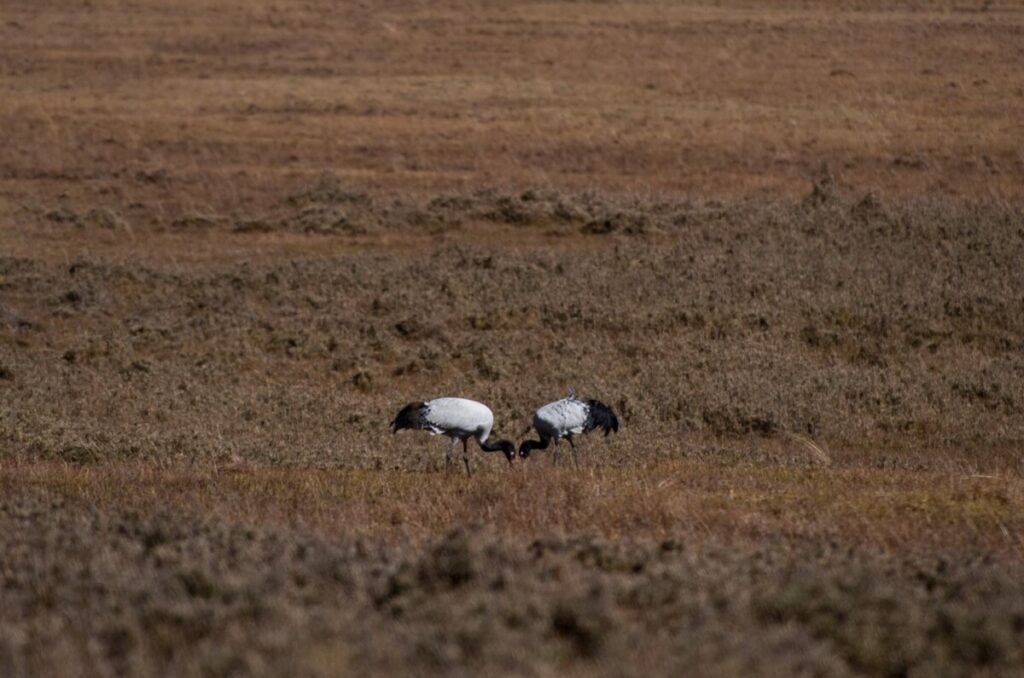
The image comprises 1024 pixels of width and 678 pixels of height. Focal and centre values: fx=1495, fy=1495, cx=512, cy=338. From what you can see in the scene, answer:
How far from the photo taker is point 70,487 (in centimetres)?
1159

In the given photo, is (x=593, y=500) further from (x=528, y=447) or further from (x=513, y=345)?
(x=513, y=345)

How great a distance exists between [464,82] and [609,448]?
31480 mm

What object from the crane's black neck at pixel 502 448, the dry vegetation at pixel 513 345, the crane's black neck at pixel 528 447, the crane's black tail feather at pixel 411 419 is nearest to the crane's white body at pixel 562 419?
the crane's black neck at pixel 528 447

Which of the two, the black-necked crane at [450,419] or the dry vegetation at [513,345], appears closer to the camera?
the dry vegetation at [513,345]

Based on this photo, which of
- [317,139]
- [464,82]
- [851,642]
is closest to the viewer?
[851,642]

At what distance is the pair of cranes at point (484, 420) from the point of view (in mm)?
12969

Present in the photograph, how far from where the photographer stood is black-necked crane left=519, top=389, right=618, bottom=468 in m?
13.2

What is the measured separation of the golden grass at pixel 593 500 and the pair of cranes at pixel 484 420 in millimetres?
448

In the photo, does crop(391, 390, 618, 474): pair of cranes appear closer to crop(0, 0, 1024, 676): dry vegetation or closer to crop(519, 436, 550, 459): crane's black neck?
crop(519, 436, 550, 459): crane's black neck

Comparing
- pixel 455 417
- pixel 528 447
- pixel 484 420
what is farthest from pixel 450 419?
pixel 528 447

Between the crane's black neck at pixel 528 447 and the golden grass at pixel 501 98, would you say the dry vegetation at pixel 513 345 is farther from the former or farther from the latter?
the crane's black neck at pixel 528 447

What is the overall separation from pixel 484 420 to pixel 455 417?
0.30 meters

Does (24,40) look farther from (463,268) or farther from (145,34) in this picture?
(463,268)

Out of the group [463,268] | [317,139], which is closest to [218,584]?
[463,268]
